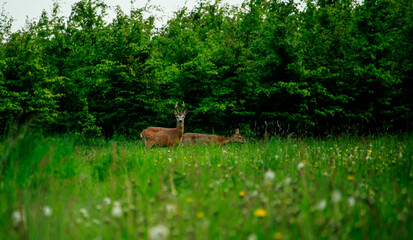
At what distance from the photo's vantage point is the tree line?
534 inches

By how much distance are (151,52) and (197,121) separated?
416 cm

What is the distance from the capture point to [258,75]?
14.1 m

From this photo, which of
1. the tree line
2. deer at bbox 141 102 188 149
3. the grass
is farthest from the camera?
the tree line

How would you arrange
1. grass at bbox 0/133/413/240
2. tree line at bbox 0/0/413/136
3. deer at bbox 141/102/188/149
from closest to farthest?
1. grass at bbox 0/133/413/240
2. deer at bbox 141/102/188/149
3. tree line at bbox 0/0/413/136

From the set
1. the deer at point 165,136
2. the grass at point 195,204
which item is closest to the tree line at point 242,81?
the deer at point 165,136

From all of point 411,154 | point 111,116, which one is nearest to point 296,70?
point 111,116

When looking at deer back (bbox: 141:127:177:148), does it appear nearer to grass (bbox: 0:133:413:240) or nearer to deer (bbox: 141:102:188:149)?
deer (bbox: 141:102:188:149)

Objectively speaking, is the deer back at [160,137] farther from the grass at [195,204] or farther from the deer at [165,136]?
the grass at [195,204]

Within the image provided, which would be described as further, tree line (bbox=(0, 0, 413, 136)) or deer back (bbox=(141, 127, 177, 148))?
tree line (bbox=(0, 0, 413, 136))

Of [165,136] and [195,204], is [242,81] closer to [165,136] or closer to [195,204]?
[165,136]

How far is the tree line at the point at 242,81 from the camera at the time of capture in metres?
13.6

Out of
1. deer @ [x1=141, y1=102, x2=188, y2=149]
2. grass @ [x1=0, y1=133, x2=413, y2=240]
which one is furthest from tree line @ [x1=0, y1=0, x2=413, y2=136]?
grass @ [x1=0, y1=133, x2=413, y2=240]

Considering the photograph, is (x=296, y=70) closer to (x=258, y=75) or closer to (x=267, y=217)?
(x=258, y=75)

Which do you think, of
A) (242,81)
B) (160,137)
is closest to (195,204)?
(160,137)
